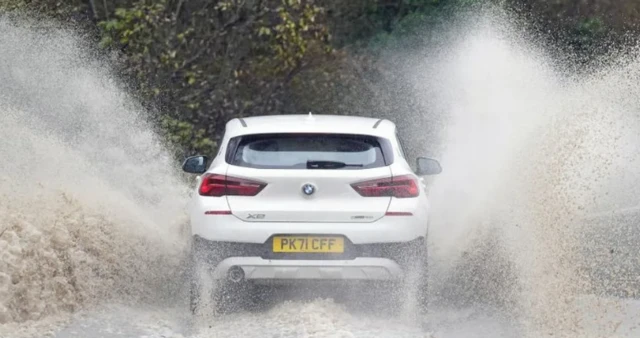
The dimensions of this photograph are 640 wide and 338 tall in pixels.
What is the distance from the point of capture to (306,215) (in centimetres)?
1040

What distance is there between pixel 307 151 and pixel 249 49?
38.7ft

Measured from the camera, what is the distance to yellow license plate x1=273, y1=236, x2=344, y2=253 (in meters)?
10.4

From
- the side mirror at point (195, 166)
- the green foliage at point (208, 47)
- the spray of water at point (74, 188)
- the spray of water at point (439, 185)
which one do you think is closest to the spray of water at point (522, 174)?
the spray of water at point (439, 185)

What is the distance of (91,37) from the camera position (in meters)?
21.5

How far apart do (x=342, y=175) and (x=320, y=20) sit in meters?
14.3

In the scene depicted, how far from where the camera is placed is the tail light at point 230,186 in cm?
1048

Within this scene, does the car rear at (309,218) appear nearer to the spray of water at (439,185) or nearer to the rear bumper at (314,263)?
the rear bumper at (314,263)

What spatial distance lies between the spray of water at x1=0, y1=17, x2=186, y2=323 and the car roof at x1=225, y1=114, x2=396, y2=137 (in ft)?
4.99

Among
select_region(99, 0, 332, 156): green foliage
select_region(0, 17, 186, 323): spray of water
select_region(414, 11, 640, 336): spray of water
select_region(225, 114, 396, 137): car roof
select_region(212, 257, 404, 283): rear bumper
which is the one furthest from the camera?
select_region(99, 0, 332, 156): green foliage

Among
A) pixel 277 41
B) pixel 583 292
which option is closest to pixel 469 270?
pixel 583 292

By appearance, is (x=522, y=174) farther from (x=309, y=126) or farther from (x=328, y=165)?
(x=328, y=165)

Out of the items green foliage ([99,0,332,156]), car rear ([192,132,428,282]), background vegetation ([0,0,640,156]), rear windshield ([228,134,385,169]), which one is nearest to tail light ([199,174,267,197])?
car rear ([192,132,428,282])

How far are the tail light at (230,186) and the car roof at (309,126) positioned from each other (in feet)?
1.40

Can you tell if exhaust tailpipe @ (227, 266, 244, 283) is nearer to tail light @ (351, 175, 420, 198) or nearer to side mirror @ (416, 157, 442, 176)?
tail light @ (351, 175, 420, 198)
